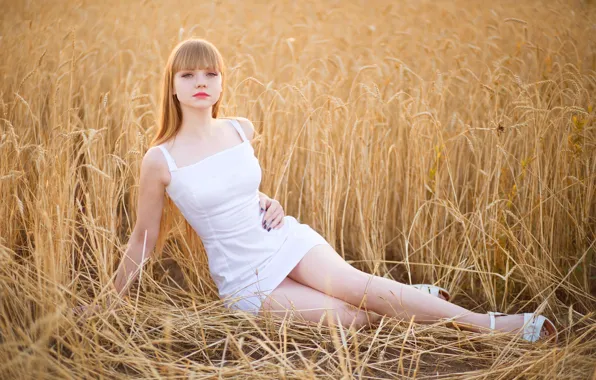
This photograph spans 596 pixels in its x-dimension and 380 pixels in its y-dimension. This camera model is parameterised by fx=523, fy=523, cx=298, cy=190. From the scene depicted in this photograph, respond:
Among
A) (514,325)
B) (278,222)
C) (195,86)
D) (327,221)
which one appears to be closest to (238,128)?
(195,86)

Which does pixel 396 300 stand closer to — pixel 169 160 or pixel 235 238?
pixel 235 238

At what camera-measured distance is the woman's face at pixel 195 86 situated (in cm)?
166

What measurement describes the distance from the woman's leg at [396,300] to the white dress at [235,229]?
0.50 feet

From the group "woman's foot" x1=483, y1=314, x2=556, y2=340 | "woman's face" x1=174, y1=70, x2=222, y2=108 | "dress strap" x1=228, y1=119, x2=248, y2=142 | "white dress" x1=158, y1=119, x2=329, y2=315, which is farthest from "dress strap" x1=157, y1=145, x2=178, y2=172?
"woman's foot" x1=483, y1=314, x2=556, y2=340

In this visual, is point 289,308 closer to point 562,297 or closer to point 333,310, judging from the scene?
point 333,310

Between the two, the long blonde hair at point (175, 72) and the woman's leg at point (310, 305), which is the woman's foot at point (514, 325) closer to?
the woman's leg at point (310, 305)

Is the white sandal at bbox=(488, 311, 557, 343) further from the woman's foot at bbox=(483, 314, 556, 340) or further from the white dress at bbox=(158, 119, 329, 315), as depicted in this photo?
the white dress at bbox=(158, 119, 329, 315)

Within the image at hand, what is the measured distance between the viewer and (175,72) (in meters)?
1.69

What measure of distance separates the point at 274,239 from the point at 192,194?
32 cm

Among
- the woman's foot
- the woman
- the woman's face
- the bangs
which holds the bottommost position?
the woman's foot

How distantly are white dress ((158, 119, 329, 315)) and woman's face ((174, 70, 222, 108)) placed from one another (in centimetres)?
18

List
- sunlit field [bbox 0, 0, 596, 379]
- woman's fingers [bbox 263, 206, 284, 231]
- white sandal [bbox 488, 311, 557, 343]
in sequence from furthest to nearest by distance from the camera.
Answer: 1. woman's fingers [bbox 263, 206, 284, 231]
2. white sandal [bbox 488, 311, 557, 343]
3. sunlit field [bbox 0, 0, 596, 379]

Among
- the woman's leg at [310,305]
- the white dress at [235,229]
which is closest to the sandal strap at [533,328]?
the woman's leg at [310,305]

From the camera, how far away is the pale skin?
165cm
